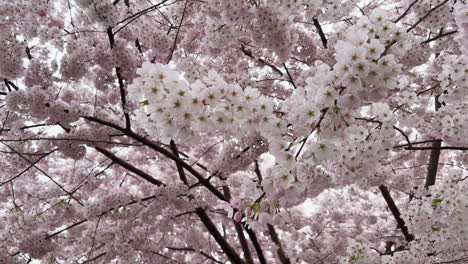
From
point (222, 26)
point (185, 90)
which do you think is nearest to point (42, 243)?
point (222, 26)

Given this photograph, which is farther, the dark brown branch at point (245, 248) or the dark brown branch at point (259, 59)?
the dark brown branch at point (245, 248)

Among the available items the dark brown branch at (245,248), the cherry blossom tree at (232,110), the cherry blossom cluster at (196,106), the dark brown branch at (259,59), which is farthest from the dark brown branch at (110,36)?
the dark brown branch at (245,248)

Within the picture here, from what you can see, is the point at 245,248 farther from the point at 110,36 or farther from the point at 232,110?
the point at 232,110

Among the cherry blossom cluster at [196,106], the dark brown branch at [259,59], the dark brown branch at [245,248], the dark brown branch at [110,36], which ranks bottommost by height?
the cherry blossom cluster at [196,106]

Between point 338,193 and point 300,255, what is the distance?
3.77 m

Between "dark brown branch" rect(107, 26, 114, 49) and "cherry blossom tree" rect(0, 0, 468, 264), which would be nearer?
"cherry blossom tree" rect(0, 0, 468, 264)

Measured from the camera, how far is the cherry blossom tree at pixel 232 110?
80.1 inches

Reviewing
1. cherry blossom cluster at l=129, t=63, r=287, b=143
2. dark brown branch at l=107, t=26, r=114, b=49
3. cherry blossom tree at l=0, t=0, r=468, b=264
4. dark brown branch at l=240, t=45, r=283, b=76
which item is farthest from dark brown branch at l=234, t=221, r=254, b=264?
cherry blossom cluster at l=129, t=63, r=287, b=143

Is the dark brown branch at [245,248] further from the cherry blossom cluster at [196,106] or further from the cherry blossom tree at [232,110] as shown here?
the cherry blossom cluster at [196,106]

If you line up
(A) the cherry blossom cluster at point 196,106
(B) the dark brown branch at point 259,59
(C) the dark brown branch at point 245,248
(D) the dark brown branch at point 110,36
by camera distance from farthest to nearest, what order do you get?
(C) the dark brown branch at point 245,248, (B) the dark brown branch at point 259,59, (D) the dark brown branch at point 110,36, (A) the cherry blossom cluster at point 196,106

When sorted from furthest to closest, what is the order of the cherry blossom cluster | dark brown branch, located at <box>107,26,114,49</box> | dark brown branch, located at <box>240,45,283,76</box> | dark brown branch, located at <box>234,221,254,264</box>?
dark brown branch, located at <box>234,221,254,264</box>
dark brown branch, located at <box>240,45,283,76</box>
dark brown branch, located at <box>107,26,114,49</box>
the cherry blossom cluster

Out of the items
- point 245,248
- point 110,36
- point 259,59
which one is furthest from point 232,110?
point 245,248

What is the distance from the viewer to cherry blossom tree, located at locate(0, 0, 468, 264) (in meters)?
2.04

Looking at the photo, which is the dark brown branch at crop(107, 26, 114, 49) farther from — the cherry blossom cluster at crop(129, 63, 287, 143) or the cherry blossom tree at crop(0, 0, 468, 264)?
the cherry blossom cluster at crop(129, 63, 287, 143)
